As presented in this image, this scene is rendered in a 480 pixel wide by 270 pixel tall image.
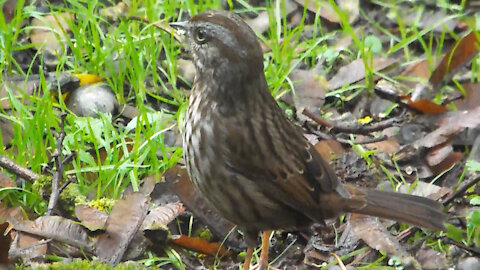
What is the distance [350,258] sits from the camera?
4.51 metres

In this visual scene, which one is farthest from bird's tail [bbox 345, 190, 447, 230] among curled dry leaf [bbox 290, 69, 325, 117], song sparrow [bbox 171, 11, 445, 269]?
curled dry leaf [bbox 290, 69, 325, 117]

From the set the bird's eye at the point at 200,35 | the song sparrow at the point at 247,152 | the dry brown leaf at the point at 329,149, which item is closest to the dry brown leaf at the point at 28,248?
the song sparrow at the point at 247,152

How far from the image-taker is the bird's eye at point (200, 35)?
159 inches

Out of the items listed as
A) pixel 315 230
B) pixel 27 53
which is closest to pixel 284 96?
pixel 315 230

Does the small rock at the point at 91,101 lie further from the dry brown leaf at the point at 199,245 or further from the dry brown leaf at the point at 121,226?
the dry brown leaf at the point at 199,245

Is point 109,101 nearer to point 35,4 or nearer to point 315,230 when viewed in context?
point 35,4

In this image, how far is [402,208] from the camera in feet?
13.4

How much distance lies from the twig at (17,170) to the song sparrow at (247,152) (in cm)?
105

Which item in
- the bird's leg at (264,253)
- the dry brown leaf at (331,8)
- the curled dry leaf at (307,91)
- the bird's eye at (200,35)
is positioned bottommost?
the bird's leg at (264,253)

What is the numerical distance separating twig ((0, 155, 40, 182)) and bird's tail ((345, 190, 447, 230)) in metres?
1.63

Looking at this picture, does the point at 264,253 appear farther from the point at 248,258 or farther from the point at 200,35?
the point at 200,35

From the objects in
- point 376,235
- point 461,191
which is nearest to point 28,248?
point 376,235

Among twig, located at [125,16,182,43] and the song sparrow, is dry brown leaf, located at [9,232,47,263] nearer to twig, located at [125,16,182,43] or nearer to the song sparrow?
the song sparrow

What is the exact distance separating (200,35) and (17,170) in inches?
51.2
